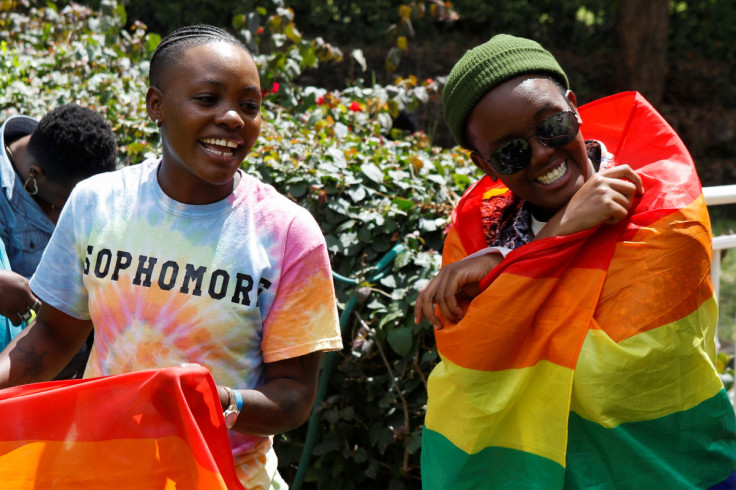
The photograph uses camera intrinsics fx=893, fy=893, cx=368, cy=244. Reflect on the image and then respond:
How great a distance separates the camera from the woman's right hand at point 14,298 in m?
2.63

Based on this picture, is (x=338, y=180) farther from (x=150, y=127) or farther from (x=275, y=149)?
(x=150, y=127)

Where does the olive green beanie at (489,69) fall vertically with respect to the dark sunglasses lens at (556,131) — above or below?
above

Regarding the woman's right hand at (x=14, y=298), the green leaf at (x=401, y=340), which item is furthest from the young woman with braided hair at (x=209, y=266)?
the green leaf at (x=401, y=340)

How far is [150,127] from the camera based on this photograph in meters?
4.60

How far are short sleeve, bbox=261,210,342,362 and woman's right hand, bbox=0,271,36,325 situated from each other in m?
0.89

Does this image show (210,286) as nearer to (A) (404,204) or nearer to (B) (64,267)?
(B) (64,267)

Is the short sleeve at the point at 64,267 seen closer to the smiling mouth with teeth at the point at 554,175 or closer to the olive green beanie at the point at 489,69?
the olive green beanie at the point at 489,69

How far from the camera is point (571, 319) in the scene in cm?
201

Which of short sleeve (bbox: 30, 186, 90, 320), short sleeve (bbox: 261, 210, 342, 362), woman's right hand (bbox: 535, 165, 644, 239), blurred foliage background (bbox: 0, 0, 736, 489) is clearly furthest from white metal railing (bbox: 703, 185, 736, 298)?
short sleeve (bbox: 30, 186, 90, 320)

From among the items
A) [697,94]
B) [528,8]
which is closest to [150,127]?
[528,8]

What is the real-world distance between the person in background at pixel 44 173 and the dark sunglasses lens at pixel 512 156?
1.90 m

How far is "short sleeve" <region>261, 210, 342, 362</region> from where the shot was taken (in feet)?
7.05

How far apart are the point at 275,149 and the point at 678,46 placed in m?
11.1

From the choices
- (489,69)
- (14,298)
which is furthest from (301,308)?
(14,298)
